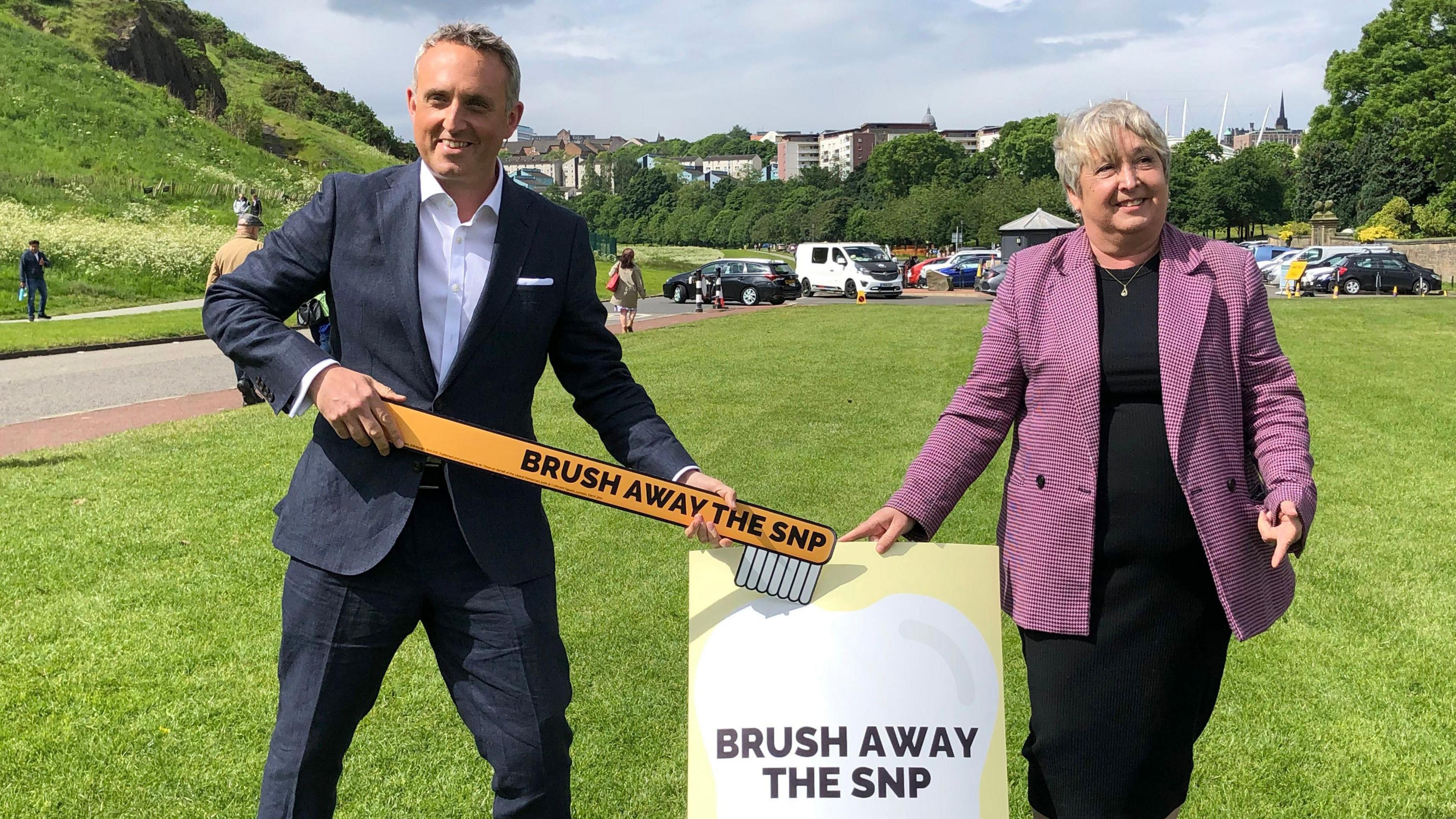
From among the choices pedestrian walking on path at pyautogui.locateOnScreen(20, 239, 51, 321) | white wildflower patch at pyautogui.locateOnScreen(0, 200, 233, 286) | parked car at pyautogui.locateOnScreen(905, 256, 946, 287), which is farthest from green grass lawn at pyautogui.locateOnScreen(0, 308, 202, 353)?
parked car at pyautogui.locateOnScreen(905, 256, 946, 287)

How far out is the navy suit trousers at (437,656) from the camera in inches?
94.1

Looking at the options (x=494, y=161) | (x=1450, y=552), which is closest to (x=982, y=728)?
(x=494, y=161)

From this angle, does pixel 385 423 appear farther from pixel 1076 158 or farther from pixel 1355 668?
pixel 1355 668

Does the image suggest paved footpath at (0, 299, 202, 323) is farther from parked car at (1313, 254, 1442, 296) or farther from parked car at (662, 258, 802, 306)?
parked car at (1313, 254, 1442, 296)

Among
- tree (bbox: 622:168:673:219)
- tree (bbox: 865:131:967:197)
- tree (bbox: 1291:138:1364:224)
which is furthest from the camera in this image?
tree (bbox: 622:168:673:219)

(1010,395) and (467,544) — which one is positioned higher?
(1010,395)

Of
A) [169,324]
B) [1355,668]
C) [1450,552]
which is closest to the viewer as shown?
[1355,668]

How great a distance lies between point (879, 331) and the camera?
867 inches

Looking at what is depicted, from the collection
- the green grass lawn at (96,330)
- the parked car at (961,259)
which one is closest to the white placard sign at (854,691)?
the green grass lawn at (96,330)

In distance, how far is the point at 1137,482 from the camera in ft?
8.39

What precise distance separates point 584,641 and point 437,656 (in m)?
2.71

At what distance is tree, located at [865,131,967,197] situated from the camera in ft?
399

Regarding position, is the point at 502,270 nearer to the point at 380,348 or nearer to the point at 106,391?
the point at 380,348

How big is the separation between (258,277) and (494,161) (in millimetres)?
559
